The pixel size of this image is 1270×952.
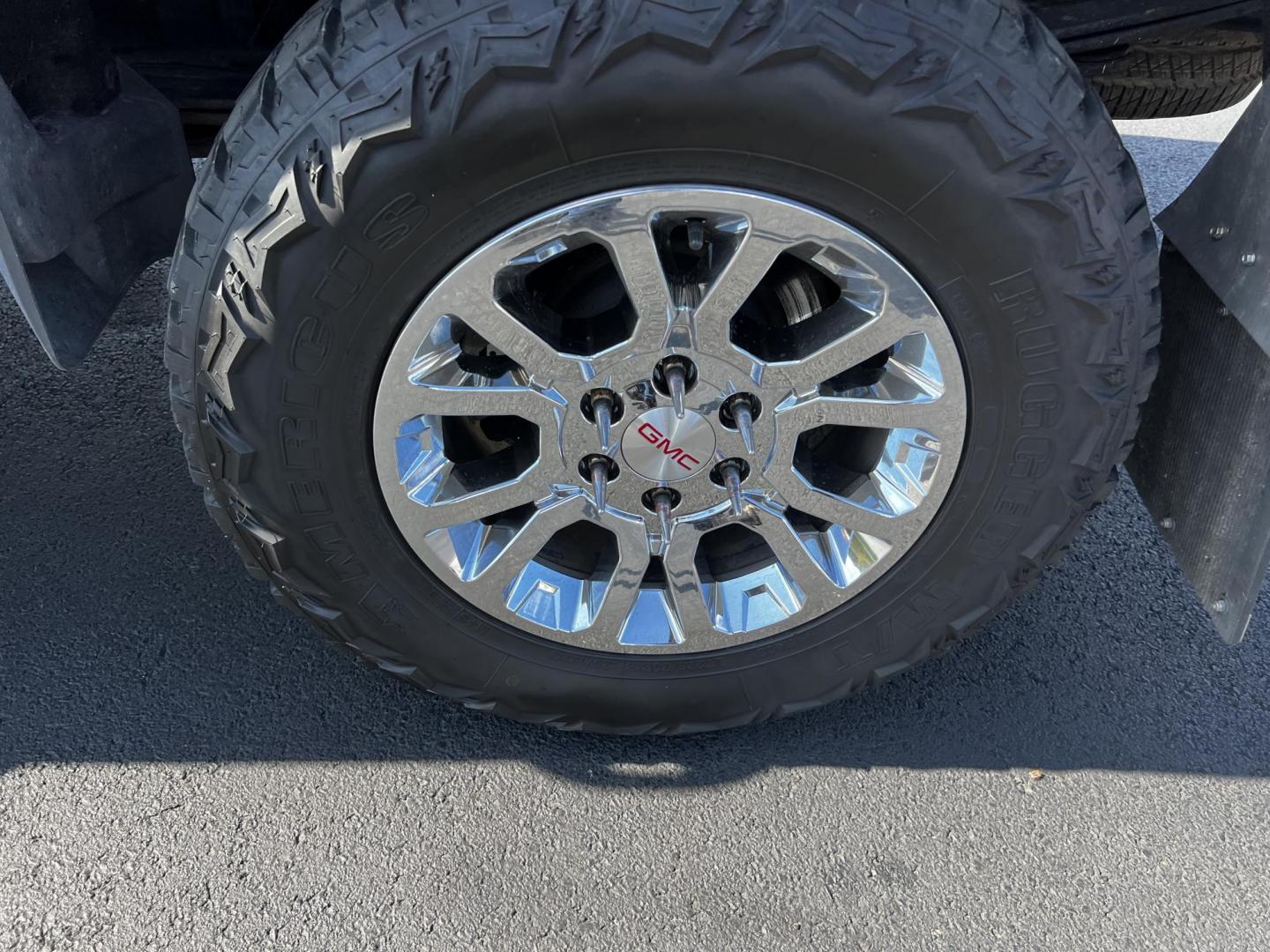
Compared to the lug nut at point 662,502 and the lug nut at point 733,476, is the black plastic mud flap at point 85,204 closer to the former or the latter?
the lug nut at point 662,502

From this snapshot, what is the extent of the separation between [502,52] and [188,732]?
4.65 feet

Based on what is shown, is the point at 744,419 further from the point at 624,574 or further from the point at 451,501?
the point at 451,501

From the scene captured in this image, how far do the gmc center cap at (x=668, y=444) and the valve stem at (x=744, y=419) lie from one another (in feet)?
0.15

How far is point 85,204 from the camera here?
1865 mm

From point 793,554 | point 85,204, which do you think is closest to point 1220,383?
point 793,554

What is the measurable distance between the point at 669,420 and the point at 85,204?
45.7 inches

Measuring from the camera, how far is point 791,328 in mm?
1751

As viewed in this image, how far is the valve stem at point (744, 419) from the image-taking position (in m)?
1.68

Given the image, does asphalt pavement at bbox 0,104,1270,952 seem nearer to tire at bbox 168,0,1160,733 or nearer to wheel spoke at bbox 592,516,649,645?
wheel spoke at bbox 592,516,649,645

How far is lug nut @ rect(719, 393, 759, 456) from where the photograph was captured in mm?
1677

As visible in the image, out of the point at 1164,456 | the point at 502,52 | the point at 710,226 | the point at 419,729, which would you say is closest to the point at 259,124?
the point at 502,52

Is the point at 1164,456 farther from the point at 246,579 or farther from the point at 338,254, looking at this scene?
the point at 246,579

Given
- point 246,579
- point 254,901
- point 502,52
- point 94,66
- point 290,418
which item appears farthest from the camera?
point 246,579

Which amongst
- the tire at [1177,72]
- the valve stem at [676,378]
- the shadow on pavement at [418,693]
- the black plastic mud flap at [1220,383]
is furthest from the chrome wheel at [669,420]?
the tire at [1177,72]
